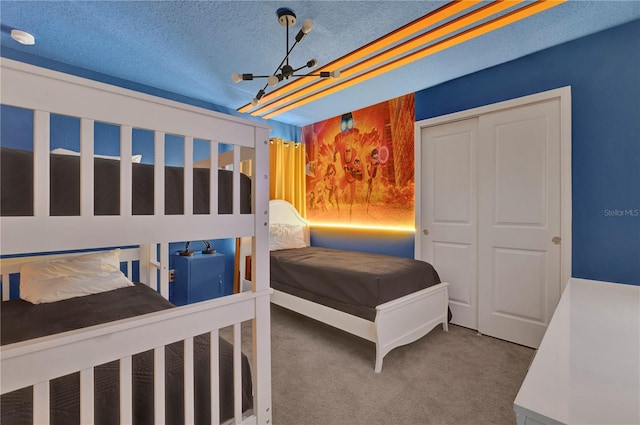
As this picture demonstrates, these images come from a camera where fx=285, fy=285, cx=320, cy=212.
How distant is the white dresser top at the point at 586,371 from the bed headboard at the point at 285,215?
316 cm

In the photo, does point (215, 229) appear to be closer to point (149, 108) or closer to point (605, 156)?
point (149, 108)

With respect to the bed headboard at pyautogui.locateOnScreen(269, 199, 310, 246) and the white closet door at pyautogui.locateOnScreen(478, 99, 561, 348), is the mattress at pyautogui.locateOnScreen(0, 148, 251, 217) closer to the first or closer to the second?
the white closet door at pyautogui.locateOnScreen(478, 99, 561, 348)

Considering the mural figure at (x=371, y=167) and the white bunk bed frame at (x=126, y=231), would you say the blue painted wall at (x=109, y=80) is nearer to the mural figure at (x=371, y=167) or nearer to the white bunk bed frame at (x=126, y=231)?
the white bunk bed frame at (x=126, y=231)

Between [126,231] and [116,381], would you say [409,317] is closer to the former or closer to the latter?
[116,381]

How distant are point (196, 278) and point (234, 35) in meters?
2.31

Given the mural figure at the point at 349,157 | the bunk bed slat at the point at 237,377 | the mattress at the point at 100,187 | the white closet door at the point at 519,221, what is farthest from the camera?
the mural figure at the point at 349,157

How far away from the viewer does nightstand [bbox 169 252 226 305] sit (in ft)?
9.78

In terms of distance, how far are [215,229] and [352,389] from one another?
141 centimetres

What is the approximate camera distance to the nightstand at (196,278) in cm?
298

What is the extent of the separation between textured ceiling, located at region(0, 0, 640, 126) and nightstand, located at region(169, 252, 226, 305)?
189cm

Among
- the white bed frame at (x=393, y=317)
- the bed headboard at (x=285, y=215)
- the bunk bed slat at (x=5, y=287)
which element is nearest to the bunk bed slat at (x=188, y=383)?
the white bed frame at (x=393, y=317)

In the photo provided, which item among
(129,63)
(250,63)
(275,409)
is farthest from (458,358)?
(129,63)

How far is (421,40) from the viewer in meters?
2.21

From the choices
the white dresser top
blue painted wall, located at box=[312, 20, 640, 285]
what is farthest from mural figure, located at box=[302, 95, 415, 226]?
the white dresser top
